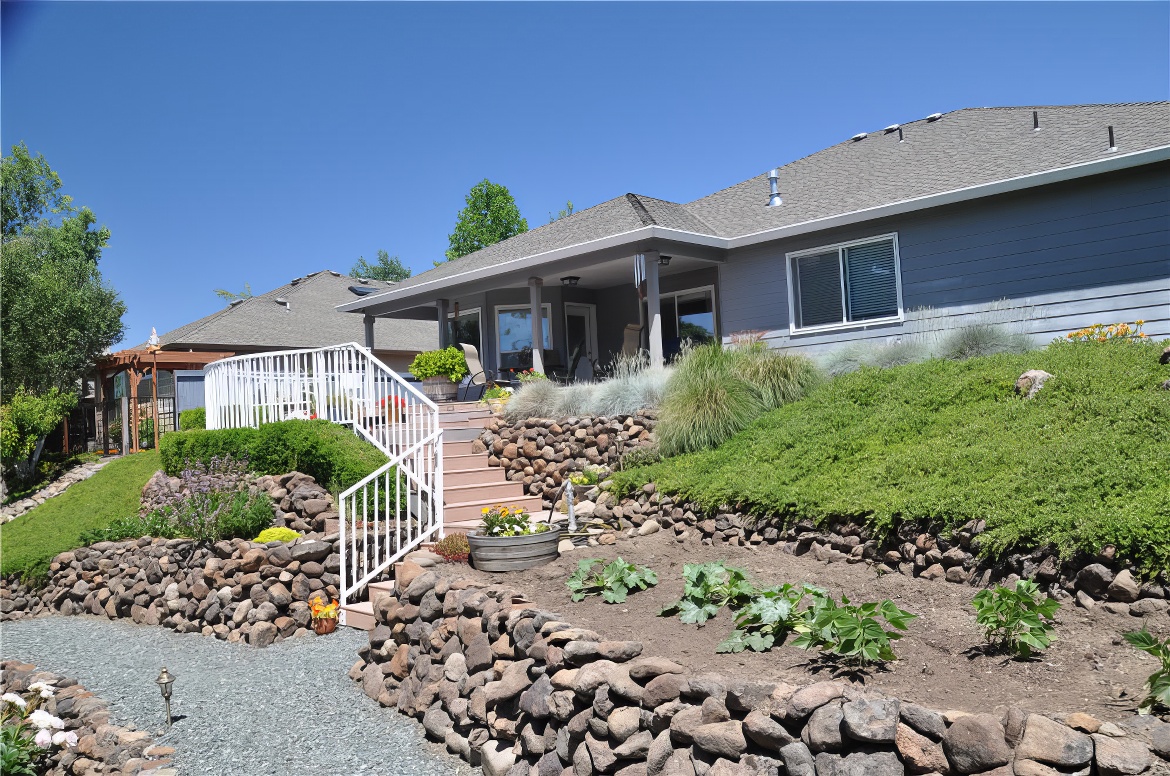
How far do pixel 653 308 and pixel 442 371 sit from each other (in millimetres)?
3909

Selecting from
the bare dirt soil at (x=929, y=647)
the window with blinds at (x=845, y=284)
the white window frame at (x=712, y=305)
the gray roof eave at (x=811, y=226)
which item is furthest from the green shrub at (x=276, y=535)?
the window with blinds at (x=845, y=284)

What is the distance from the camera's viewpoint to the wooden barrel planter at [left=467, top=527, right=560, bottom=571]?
6090 mm

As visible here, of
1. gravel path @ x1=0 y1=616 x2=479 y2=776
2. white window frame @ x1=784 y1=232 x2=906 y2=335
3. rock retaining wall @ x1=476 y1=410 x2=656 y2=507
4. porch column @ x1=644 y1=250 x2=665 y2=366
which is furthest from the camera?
porch column @ x1=644 y1=250 x2=665 y2=366

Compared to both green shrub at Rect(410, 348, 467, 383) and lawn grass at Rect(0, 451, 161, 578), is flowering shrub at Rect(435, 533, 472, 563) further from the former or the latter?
green shrub at Rect(410, 348, 467, 383)

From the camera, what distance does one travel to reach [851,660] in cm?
346

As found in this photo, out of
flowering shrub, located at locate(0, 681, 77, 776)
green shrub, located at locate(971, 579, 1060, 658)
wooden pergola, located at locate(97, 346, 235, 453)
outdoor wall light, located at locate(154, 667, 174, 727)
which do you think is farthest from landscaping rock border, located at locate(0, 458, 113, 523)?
green shrub, located at locate(971, 579, 1060, 658)

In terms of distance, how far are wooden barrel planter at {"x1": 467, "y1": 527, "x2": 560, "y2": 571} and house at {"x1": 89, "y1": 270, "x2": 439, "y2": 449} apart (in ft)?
38.7

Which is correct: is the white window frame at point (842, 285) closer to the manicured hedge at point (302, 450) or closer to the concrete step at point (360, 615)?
the manicured hedge at point (302, 450)

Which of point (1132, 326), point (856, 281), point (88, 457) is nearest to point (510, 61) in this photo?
point (856, 281)

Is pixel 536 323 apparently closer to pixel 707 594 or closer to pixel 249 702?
pixel 249 702

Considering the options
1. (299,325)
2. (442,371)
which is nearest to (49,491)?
(299,325)

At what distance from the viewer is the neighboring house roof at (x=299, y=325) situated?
70.1 ft

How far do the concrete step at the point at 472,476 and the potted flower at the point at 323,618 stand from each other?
7.79 ft

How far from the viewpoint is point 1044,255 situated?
9.55 m
